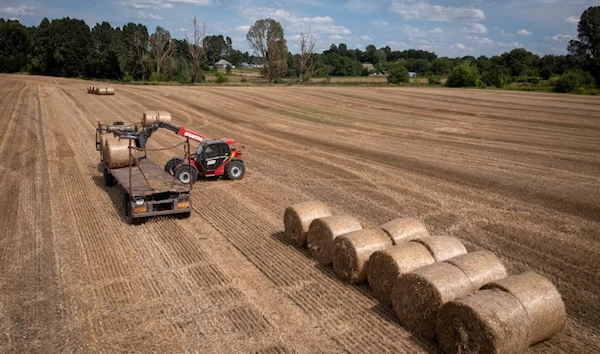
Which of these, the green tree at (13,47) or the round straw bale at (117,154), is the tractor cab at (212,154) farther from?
the green tree at (13,47)

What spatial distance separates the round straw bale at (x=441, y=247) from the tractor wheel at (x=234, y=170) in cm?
952

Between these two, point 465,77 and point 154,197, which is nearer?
point 154,197

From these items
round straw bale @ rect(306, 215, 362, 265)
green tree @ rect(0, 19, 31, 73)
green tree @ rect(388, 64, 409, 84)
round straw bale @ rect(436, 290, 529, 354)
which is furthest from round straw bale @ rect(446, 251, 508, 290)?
green tree @ rect(0, 19, 31, 73)

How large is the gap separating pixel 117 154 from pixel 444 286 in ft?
38.5

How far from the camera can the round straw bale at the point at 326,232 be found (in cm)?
1016

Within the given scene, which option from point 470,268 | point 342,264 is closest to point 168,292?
point 342,264

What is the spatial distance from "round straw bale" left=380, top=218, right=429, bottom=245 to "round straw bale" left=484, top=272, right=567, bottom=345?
7.96 ft

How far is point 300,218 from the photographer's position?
36.7ft

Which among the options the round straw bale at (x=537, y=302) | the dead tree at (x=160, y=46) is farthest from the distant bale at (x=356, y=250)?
the dead tree at (x=160, y=46)

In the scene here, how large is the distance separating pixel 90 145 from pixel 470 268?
2122 cm

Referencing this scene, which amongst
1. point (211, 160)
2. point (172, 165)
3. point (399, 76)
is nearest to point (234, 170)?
point (211, 160)

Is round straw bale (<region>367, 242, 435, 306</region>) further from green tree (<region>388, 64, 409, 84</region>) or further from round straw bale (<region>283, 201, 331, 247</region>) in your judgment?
green tree (<region>388, 64, 409, 84</region>)

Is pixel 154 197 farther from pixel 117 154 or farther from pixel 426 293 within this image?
pixel 426 293

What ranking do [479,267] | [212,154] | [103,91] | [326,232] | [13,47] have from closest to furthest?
[479,267], [326,232], [212,154], [103,91], [13,47]
